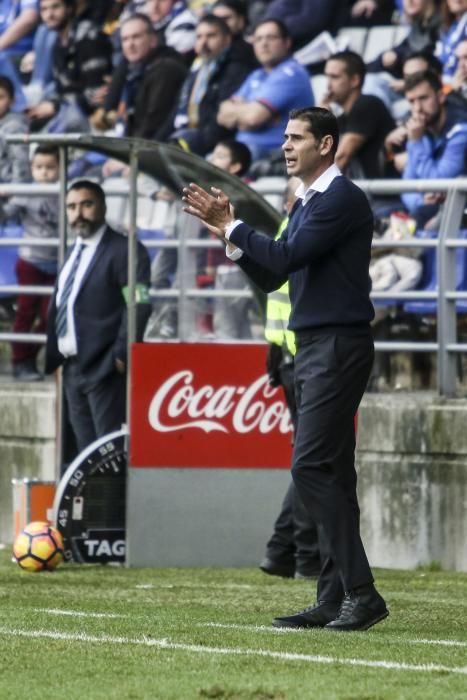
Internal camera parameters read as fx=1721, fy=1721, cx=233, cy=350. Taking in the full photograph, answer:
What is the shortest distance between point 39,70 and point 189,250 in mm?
5782

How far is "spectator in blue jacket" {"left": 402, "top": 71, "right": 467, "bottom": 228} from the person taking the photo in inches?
490

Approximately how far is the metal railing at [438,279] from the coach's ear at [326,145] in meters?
3.72

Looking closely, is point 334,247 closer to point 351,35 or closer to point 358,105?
A: point 358,105

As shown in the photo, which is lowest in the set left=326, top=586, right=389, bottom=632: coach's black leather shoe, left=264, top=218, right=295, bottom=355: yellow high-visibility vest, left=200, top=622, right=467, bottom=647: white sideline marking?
left=200, top=622, right=467, bottom=647: white sideline marking

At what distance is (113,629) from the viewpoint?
7160 mm

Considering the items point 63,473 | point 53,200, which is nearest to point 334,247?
point 63,473

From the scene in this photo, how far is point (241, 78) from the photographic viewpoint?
14.8 m

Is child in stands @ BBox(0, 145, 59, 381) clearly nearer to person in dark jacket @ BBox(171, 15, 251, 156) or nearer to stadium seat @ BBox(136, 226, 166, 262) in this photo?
stadium seat @ BBox(136, 226, 166, 262)

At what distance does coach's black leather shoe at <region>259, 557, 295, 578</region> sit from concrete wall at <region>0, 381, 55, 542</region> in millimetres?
3005

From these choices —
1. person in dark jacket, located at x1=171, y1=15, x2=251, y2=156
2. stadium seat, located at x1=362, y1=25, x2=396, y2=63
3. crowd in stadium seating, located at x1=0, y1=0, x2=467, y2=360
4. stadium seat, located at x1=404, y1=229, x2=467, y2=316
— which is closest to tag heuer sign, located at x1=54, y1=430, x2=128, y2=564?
stadium seat, located at x1=404, y1=229, x2=467, y2=316

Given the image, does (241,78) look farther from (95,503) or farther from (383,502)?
(95,503)

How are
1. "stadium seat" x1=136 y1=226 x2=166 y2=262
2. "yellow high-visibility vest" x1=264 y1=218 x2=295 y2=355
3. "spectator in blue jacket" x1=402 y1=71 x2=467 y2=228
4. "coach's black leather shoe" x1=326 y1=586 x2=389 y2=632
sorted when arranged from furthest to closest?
"spectator in blue jacket" x1=402 y1=71 x2=467 y2=228, "stadium seat" x1=136 y1=226 x2=166 y2=262, "yellow high-visibility vest" x1=264 y1=218 x2=295 y2=355, "coach's black leather shoe" x1=326 y1=586 x2=389 y2=632

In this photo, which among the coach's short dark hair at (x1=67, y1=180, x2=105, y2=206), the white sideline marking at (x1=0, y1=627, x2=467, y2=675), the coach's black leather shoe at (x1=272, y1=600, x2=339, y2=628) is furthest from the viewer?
the coach's short dark hair at (x1=67, y1=180, x2=105, y2=206)

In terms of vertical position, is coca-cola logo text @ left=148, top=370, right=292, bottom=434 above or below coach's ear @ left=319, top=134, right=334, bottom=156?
below
